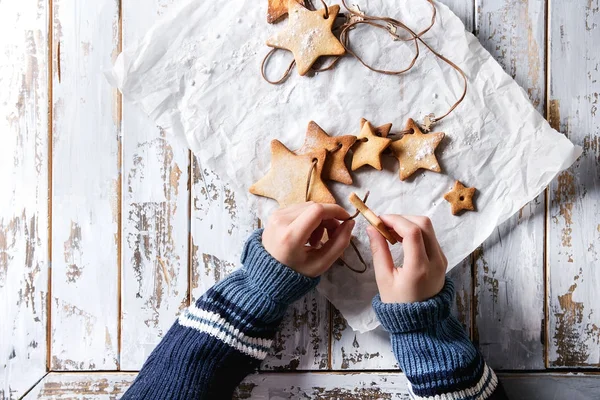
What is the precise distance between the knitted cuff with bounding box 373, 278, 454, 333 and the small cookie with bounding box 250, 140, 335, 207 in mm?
166

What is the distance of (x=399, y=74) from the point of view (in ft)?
2.70

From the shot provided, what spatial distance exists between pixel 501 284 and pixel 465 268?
59 mm

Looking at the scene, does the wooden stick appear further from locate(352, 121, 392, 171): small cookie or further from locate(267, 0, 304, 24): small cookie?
locate(267, 0, 304, 24): small cookie

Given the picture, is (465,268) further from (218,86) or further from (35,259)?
(35,259)

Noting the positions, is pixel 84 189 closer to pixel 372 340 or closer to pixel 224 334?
pixel 224 334

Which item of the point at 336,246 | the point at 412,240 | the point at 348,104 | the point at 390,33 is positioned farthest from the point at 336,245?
the point at 390,33

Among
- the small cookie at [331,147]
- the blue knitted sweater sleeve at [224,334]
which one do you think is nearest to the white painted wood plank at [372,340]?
the blue knitted sweater sleeve at [224,334]

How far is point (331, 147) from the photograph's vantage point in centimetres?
80

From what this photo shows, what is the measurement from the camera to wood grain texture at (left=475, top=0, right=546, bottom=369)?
0.84 m

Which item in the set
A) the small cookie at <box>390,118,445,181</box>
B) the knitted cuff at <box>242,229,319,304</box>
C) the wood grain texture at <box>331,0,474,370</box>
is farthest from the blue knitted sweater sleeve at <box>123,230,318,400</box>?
the small cookie at <box>390,118,445,181</box>

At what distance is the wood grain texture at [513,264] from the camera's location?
84cm

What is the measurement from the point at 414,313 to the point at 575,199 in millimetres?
308

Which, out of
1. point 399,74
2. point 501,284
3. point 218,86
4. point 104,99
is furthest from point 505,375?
point 104,99

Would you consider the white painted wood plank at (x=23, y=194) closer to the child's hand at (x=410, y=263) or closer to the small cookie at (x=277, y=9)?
the small cookie at (x=277, y=9)
